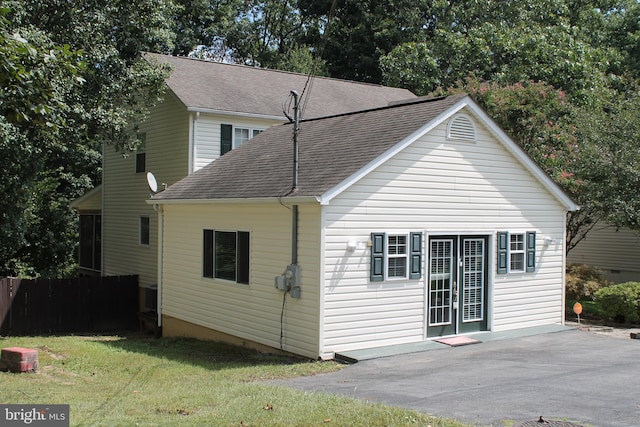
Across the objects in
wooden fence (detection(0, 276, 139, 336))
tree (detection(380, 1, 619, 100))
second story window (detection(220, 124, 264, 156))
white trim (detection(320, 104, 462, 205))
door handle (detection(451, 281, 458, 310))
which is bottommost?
wooden fence (detection(0, 276, 139, 336))

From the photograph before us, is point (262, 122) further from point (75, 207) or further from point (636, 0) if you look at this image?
point (636, 0)

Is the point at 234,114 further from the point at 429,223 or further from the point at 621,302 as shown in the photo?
the point at 621,302

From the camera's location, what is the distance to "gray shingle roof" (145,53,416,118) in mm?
20719

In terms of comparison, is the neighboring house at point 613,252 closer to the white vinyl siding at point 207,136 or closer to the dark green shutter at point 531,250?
the dark green shutter at point 531,250

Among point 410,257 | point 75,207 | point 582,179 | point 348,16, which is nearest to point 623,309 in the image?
point 582,179

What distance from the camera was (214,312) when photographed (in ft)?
51.8

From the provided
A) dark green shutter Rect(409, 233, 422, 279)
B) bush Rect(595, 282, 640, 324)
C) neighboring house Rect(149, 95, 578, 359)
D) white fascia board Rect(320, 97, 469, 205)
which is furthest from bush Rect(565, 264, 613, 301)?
white fascia board Rect(320, 97, 469, 205)

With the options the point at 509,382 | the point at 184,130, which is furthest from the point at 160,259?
the point at 509,382

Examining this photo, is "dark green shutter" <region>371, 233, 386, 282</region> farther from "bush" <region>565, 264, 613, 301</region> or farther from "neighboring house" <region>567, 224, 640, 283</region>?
"neighboring house" <region>567, 224, 640, 283</region>

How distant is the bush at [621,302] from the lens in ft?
55.7

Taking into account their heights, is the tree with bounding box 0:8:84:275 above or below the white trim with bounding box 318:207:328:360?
above

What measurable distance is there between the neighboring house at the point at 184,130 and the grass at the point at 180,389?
6286 millimetres

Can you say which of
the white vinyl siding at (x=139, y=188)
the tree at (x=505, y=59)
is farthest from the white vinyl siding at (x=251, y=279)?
the tree at (x=505, y=59)

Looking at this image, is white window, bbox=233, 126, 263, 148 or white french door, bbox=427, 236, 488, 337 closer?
white french door, bbox=427, 236, 488, 337
